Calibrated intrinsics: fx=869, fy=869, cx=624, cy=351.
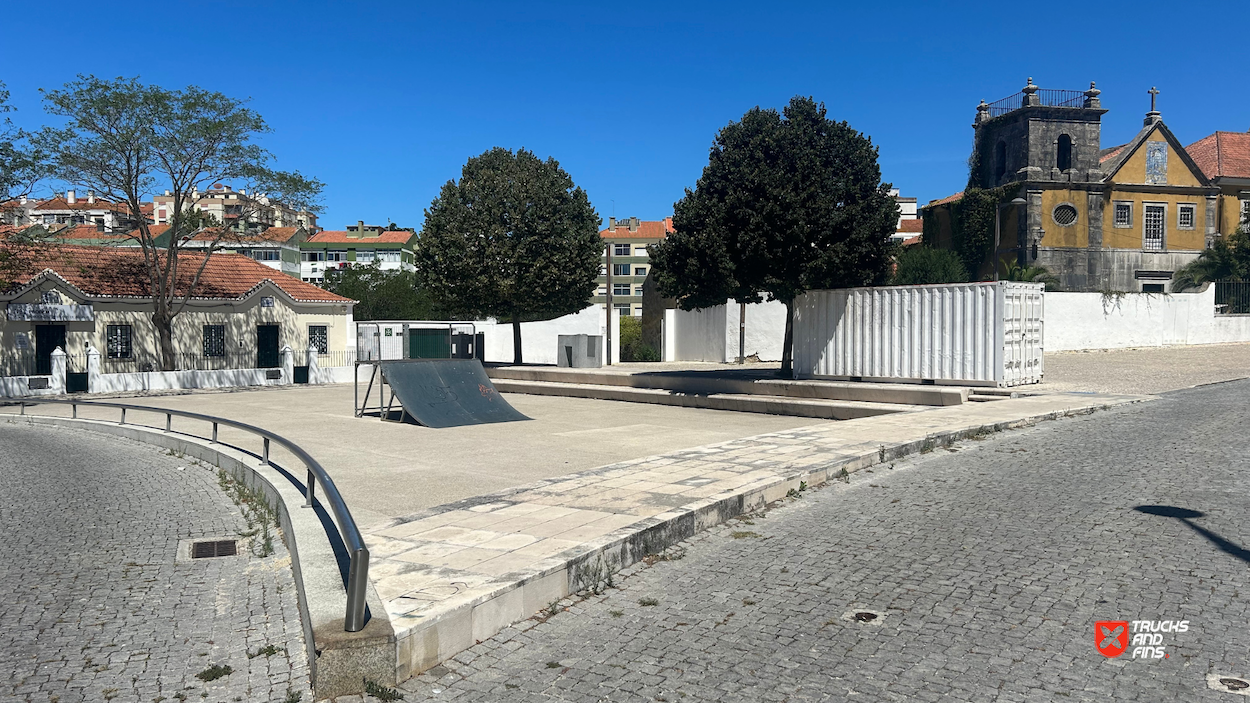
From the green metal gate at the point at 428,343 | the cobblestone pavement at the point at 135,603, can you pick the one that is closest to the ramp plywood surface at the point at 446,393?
the cobblestone pavement at the point at 135,603

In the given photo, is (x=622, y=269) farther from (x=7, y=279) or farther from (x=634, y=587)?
(x=634, y=587)

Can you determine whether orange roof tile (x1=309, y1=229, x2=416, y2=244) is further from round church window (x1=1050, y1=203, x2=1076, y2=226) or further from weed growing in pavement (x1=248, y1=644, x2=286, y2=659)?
weed growing in pavement (x1=248, y1=644, x2=286, y2=659)

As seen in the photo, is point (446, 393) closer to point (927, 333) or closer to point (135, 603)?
point (927, 333)

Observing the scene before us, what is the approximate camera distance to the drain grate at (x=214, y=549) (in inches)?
267

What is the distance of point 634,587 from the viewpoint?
557cm

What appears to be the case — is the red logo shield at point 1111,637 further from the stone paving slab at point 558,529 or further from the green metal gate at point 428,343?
the green metal gate at point 428,343

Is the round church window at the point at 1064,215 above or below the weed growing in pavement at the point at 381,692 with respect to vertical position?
above

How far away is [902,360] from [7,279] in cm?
2858

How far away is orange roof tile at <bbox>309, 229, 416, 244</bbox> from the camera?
318 ft

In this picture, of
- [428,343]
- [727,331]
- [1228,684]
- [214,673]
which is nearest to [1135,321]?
[727,331]

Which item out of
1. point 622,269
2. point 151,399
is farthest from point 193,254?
point 622,269

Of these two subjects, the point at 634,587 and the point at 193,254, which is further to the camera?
the point at 193,254

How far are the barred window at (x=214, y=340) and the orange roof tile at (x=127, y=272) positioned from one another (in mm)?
1284

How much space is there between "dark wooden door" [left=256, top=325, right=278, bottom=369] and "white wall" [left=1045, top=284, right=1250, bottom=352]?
30.0 metres
